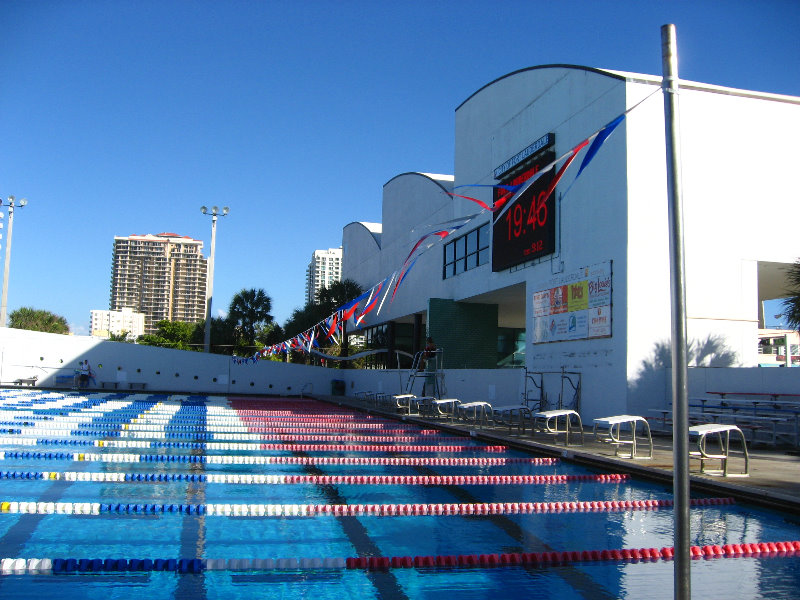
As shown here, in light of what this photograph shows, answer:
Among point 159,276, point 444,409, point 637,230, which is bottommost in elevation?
point 444,409

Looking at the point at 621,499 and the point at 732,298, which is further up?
the point at 732,298

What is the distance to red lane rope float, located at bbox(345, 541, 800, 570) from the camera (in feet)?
15.5

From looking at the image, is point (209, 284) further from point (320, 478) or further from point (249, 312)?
point (320, 478)

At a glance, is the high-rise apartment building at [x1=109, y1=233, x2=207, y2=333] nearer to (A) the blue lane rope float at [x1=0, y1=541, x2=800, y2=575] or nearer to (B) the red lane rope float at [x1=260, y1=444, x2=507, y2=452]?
(B) the red lane rope float at [x1=260, y1=444, x2=507, y2=452]

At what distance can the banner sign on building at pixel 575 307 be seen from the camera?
50.0 feet

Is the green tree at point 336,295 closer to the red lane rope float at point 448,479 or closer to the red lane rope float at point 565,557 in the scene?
the red lane rope float at point 448,479

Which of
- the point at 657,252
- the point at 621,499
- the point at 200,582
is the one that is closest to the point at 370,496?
the point at 621,499

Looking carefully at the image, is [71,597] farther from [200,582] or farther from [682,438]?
[682,438]

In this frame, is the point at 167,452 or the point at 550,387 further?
the point at 550,387

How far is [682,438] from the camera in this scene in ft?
9.45

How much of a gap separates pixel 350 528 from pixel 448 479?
2.83m

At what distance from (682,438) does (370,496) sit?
200 inches

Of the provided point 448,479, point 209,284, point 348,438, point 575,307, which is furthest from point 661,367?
point 209,284

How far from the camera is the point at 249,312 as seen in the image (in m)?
42.4
